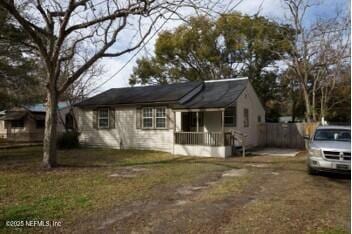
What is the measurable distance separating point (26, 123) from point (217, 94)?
2291 cm

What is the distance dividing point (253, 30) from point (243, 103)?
14.0 m

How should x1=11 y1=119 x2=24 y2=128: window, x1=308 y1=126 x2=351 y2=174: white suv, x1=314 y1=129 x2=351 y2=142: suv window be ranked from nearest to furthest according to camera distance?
x1=308 y1=126 x2=351 y2=174: white suv < x1=314 y1=129 x2=351 y2=142: suv window < x1=11 y1=119 x2=24 y2=128: window

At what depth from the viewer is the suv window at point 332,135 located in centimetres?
1123

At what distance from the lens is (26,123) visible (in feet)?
111

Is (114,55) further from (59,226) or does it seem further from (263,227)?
(263,227)

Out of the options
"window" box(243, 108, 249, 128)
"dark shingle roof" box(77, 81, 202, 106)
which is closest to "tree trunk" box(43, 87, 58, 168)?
"dark shingle roof" box(77, 81, 202, 106)

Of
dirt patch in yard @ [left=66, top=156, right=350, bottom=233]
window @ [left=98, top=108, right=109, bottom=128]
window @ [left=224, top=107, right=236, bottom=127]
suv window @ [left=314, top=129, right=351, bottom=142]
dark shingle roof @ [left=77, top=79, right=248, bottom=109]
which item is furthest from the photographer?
window @ [left=98, top=108, right=109, bottom=128]

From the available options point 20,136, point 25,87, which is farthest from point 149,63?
point 25,87

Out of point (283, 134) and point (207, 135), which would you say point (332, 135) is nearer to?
point (207, 135)

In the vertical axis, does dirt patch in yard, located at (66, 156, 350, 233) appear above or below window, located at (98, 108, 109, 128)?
below

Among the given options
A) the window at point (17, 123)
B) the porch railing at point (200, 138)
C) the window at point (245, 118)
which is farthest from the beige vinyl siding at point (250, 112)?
the window at point (17, 123)

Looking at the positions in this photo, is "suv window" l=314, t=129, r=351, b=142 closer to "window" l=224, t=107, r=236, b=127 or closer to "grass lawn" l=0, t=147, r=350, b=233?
"grass lawn" l=0, t=147, r=350, b=233

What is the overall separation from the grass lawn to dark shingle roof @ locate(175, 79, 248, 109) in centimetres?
558

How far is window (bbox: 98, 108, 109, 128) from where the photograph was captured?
21.8 m
